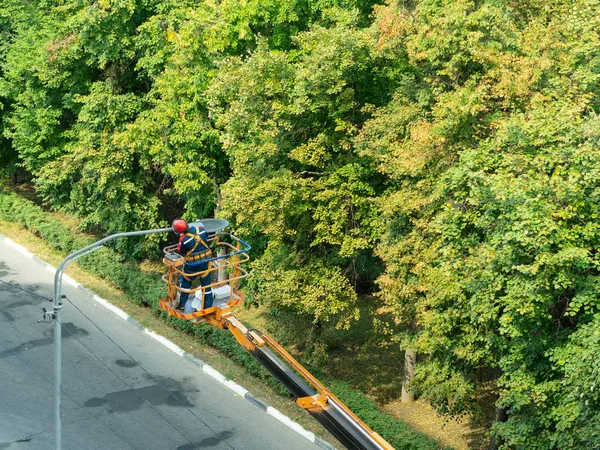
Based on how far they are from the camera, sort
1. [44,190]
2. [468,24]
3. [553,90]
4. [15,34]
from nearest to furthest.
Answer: [553,90] → [468,24] → [44,190] → [15,34]

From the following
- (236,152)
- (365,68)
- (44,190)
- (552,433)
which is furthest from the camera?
(44,190)

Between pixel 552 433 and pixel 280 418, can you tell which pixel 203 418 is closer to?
pixel 280 418

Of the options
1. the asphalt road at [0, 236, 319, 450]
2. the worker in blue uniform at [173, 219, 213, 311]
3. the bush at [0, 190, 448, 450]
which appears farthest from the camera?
the asphalt road at [0, 236, 319, 450]

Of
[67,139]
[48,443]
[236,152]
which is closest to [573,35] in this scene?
[236,152]

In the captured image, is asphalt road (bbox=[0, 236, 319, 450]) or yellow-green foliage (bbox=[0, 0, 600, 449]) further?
asphalt road (bbox=[0, 236, 319, 450])

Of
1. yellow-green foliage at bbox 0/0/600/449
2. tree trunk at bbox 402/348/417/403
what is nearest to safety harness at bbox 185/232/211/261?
yellow-green foliage at bbox 0/0/600/449

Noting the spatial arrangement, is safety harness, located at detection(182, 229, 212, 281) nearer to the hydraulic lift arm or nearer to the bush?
the hydraulic lift arm

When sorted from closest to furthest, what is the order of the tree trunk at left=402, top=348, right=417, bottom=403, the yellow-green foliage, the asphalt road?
the yellow-green foliage < the asphalt road < the tree trunk at left=402, top=348, right=417, bottom=403
